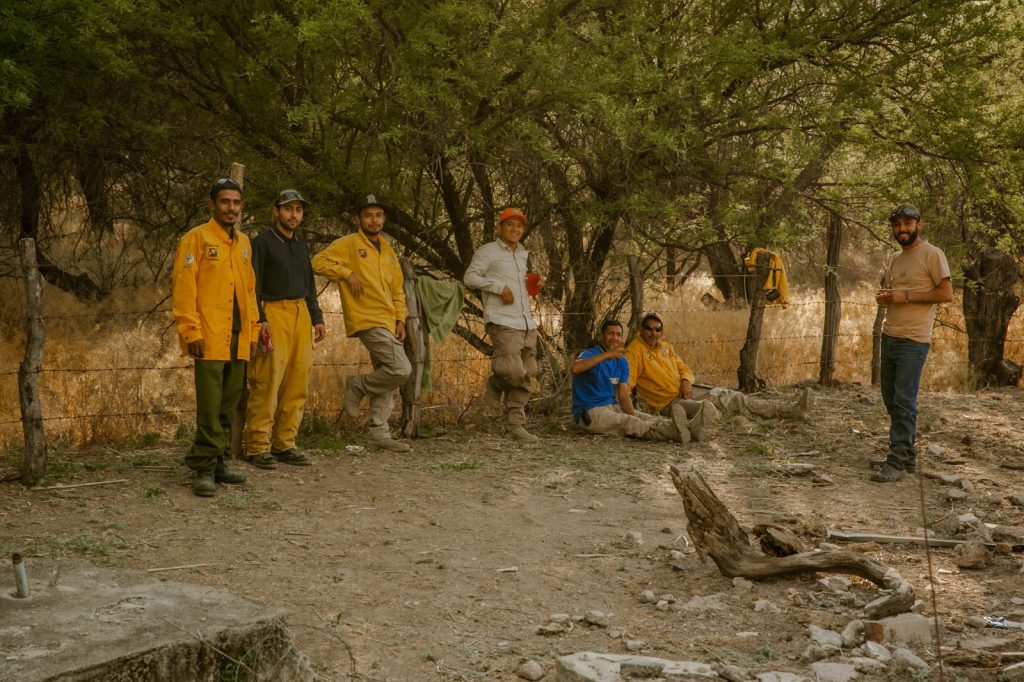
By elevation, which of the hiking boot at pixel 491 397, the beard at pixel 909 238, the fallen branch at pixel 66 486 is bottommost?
the fallen branch at pixel 66 486

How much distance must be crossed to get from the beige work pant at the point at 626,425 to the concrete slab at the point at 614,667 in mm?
4901

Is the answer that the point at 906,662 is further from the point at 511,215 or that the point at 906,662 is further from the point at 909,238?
the point at 511,215

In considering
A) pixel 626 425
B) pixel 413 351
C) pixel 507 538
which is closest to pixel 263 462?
pixel 413 351

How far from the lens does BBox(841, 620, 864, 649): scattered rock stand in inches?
158

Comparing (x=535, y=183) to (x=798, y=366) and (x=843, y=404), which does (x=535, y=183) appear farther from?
(x=798, y=366)

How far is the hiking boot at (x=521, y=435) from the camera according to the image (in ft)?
28.2

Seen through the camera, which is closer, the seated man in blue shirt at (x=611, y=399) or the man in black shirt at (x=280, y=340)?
the man in black shirt at (x=280, y=340)

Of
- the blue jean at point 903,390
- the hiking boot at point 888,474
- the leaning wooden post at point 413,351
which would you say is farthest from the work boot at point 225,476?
the blue jean at point 903,390

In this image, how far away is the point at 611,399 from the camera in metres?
8.97

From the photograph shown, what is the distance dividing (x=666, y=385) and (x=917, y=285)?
2.69 metres

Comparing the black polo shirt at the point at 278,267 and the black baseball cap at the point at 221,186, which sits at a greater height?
the black baseball cap at the point at 221,186

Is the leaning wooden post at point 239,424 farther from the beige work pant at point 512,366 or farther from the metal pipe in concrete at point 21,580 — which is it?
the metal pipe in concrete at point 21,580

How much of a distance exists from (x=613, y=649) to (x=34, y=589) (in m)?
2.15

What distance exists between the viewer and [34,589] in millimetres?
3572
